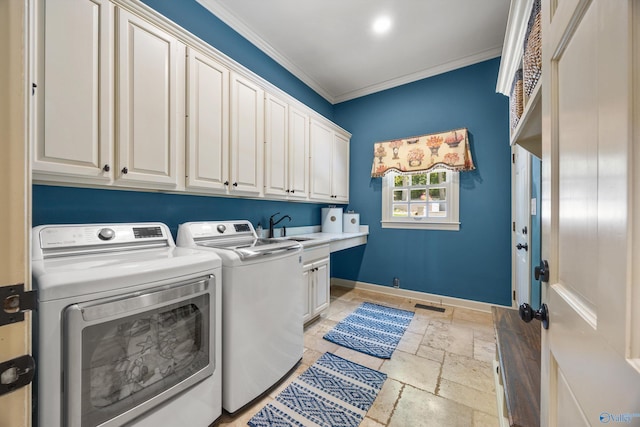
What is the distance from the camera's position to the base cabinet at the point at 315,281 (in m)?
2.53

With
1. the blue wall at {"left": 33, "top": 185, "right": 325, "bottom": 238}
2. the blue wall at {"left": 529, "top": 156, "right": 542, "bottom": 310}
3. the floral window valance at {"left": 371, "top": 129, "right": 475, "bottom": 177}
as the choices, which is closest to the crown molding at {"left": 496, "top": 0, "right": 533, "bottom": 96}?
the blue wall at {"left": 529, "top": 156, "right": 542, "bottom": 310}

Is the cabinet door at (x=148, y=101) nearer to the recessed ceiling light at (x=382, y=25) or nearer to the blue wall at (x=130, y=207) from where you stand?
the blue wall at (x=130, y=207)

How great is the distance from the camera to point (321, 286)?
276 cm

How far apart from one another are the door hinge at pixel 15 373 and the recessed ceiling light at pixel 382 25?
10.7ft

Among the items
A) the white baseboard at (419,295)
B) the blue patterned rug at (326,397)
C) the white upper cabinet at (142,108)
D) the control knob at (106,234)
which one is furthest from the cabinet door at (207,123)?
the white baseboard at (419,295)

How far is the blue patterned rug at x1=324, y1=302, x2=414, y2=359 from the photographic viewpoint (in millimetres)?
2283

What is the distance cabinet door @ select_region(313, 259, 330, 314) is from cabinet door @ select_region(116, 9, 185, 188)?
159 cm

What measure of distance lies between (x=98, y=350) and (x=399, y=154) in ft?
11.5

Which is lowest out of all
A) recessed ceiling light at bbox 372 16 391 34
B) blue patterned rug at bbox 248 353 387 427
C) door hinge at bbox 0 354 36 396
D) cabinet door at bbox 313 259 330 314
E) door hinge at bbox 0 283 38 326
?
blue patterned rug at bbox 248 353 387 427

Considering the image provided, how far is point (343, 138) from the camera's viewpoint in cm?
391

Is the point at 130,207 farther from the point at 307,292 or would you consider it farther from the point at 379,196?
the point at 379,196

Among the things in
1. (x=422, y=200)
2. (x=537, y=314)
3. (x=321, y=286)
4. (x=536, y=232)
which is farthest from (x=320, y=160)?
(x=537, y=314)

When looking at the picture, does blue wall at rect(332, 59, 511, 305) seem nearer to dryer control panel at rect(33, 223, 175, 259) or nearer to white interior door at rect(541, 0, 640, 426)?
white interior door at rect(541, 0, 640, 426)

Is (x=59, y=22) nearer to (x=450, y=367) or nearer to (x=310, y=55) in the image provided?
(x=310, y=55)
